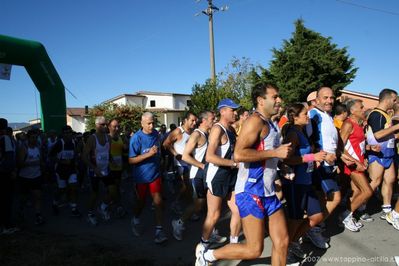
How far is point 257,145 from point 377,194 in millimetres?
5095

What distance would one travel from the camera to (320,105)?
4.54m

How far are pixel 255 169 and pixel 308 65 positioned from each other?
25.1m

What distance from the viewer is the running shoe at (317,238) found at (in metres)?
4.44

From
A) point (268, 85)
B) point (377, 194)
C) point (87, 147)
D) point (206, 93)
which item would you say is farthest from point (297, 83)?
point (268, 85)

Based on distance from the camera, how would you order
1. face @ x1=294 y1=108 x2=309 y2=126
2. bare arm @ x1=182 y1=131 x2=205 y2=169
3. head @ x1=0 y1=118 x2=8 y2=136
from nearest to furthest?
face @ x1=294 y1=108 x2=309 y2=126
bare arm @ x1=182 y1=131 x2=205 y2=169
head @ x1=0 y1=118 x2=8 y2=136

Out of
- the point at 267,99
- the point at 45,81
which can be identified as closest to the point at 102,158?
the point at 267,99

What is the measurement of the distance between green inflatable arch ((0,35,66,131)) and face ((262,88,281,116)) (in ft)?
39.2

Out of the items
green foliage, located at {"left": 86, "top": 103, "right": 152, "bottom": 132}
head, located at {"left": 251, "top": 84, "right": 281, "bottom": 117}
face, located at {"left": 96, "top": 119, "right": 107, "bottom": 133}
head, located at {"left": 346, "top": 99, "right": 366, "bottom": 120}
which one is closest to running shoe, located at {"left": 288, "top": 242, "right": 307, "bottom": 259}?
head, located at {"left": 251, "top": 84, "right": 281, "bottom": 117}

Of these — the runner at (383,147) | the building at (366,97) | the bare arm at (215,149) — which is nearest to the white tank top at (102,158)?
the bare arm at (215,149)

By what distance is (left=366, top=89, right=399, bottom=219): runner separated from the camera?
528 centimetres

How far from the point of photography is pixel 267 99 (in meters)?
3.36

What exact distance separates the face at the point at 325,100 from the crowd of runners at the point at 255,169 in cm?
1

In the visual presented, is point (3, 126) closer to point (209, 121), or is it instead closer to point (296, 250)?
point (209, 121)

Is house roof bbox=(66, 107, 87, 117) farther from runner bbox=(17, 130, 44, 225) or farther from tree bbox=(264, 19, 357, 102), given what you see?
runner bbox=(17, 130, 44, 225)
